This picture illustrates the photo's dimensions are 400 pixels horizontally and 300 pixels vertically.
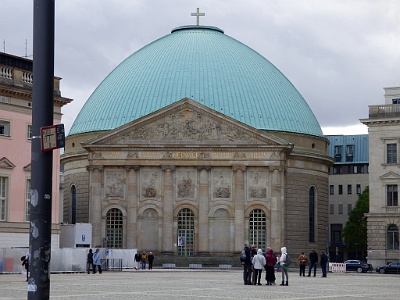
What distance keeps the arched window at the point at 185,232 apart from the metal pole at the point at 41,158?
8026cm

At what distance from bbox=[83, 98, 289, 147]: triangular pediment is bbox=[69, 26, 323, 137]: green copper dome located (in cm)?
562

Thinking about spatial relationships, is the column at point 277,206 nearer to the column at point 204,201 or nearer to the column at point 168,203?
the column at point 204,201

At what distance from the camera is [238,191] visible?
91875mm

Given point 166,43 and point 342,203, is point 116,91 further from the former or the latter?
point 342,203

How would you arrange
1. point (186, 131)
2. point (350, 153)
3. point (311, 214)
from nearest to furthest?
point (186, 131), point (311, 214), point (350, 153)

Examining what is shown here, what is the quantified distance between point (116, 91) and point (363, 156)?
145 ft

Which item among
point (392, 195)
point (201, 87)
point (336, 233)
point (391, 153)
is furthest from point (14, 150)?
point (336, 233)

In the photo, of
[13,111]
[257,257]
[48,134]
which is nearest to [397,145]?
[13,111]

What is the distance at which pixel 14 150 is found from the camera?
206ft

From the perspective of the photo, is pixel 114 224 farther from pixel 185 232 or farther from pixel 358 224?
pixel 358 224

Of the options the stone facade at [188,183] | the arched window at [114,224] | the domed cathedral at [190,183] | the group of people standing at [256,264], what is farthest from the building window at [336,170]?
the group of people standing at [256,264]

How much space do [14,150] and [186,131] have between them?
31014 millimetres

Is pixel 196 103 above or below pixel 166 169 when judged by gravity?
above

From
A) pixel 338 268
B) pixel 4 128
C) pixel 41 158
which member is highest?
pixel 4 128
